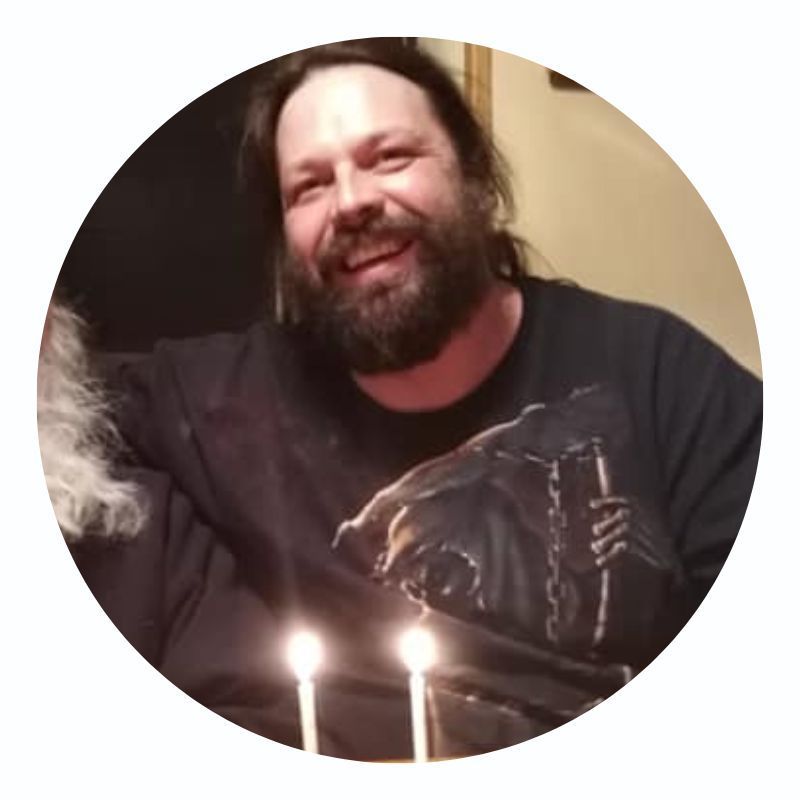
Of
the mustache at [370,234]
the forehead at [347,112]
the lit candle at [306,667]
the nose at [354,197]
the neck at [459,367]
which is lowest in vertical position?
the lit candle at [306,667]

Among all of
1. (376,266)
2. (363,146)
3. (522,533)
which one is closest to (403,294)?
(376,266)

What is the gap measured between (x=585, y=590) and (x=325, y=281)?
371 millimetres

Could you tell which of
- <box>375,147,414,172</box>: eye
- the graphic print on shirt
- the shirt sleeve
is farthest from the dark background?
the shirt sleeve

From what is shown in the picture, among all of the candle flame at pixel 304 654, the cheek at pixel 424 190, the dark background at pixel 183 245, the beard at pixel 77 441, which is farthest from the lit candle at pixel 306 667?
the cheek at pixel 424 190

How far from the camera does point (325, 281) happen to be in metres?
0.92

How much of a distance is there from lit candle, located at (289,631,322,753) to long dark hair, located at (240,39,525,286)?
356 mm

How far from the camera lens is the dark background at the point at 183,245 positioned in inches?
36.3

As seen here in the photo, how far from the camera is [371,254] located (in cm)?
92

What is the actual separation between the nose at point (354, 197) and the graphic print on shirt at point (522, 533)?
0.23 metres

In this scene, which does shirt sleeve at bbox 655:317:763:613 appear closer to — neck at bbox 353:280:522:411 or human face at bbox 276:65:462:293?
neck at bbox 353:280:522:411

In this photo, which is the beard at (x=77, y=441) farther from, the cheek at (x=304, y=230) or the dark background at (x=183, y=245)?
the cheek at (x=304, y=230)

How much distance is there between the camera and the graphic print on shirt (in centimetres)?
93

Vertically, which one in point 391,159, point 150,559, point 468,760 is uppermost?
point 391,159

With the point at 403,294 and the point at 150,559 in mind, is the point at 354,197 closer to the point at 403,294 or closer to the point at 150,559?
the point at 403,294
